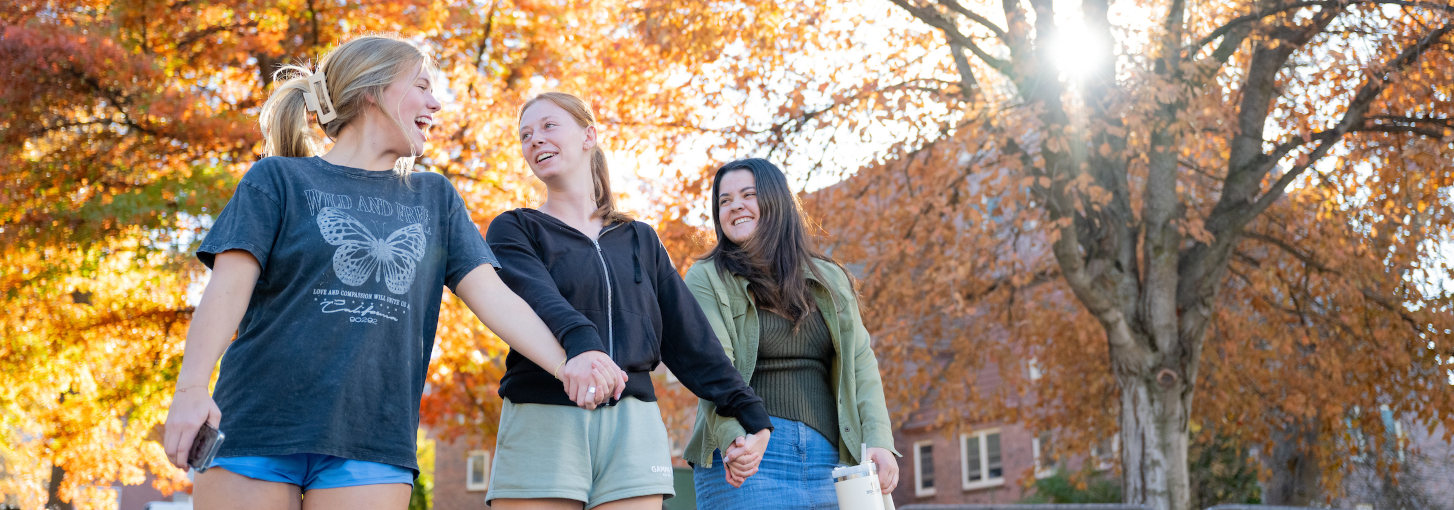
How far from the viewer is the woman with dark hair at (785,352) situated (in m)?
3.89

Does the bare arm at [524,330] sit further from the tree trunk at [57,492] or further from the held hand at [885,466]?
the tree trunk at [57,492]

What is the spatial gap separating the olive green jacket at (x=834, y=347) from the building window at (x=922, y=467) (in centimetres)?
2610

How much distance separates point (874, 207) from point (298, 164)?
38.9ft

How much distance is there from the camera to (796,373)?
4.11m

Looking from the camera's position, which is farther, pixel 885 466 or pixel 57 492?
pixel 57 492

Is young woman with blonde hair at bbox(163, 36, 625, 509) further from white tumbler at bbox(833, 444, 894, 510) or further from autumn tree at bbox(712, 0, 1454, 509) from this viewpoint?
autumn tree at bbox(712, 0, 1454, 509)

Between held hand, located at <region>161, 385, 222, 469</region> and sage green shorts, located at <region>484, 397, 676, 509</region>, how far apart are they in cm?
84

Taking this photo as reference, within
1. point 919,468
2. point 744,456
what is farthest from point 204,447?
point 919,468

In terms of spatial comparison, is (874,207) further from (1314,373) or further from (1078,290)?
(1314,373)

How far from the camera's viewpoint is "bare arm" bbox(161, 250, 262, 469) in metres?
2.32

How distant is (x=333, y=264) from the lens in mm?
2633

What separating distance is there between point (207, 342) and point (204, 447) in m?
0.24

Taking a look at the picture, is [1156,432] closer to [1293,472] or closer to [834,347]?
[1293,472]

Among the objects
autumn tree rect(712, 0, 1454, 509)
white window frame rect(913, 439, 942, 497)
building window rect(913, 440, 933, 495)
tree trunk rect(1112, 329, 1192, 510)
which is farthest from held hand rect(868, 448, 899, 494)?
building window rect(913, 440, 933, 495)
